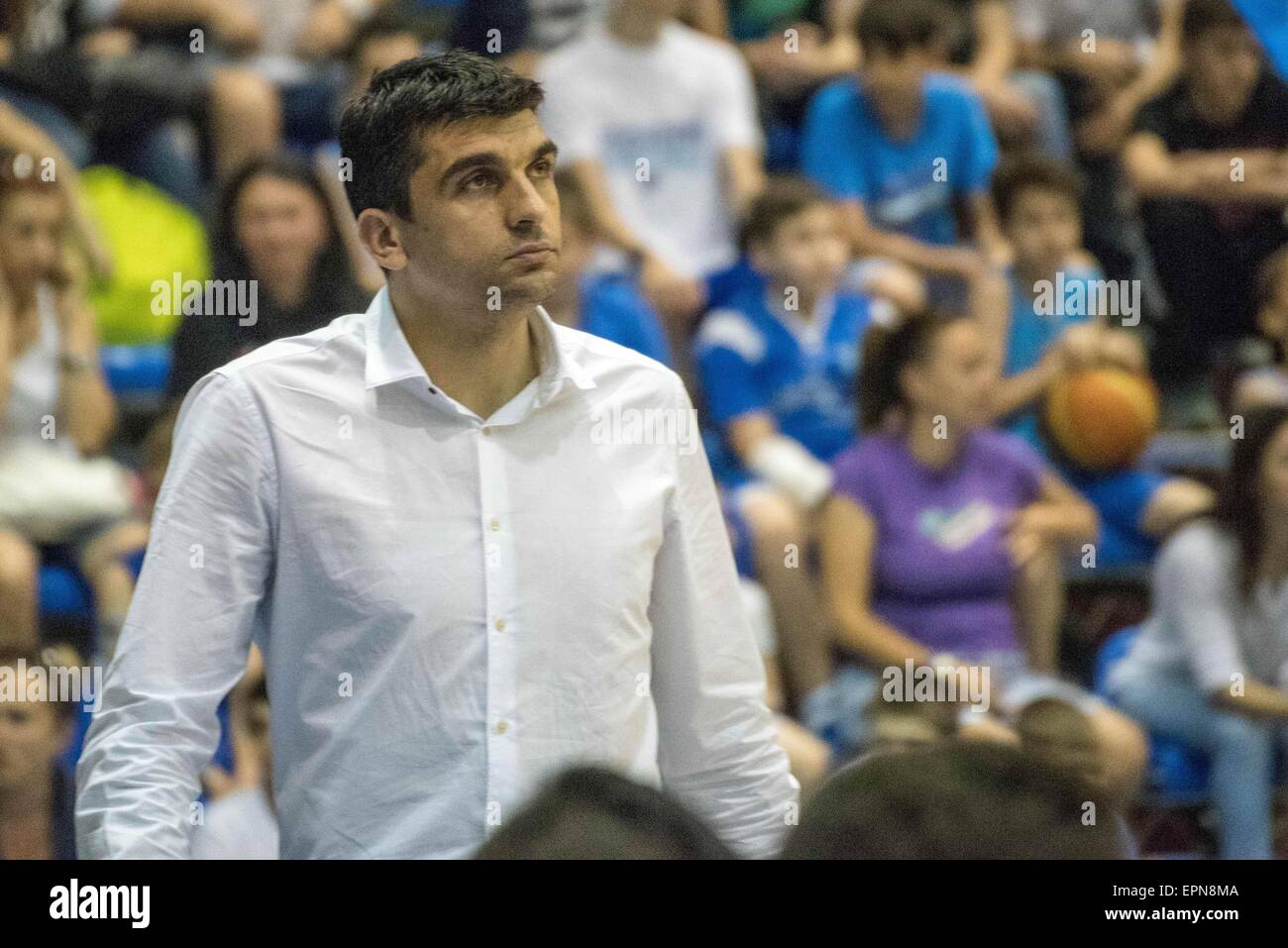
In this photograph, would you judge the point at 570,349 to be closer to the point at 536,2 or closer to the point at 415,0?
the point at 536,2

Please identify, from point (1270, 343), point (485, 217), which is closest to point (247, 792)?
point (485, 217)

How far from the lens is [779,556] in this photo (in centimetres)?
383

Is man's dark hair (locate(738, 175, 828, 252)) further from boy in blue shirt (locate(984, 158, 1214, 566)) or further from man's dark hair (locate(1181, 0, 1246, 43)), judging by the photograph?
man's dark hair (locate(1181, 0, 1246, 43))

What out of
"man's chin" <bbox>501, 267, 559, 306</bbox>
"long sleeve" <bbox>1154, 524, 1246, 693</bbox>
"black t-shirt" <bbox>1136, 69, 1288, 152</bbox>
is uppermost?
"black t-shirt" <bbox>1136, 69, 1288, 152</bbox>

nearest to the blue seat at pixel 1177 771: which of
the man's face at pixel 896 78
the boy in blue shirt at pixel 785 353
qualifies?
the boy in blue shirt at pixel 785 353

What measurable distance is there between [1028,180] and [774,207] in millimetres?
695

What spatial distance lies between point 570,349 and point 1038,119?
328 centimetres

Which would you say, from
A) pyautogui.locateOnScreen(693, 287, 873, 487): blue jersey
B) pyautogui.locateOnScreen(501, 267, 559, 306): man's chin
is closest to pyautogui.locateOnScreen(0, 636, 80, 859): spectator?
pyautogui.locateOnScreen(693, 287, 873, 487): blue jersey

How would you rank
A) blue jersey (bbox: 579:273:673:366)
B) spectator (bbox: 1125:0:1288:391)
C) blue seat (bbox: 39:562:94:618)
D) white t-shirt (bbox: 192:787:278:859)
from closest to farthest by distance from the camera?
white t-shirt (bbox: 192:787:278:859) < blue seat (bbox: 39:562:94:618) < blue jersey (bbox: 579:273:673:366) < spectator (bbox: 1125:0:1288:391)

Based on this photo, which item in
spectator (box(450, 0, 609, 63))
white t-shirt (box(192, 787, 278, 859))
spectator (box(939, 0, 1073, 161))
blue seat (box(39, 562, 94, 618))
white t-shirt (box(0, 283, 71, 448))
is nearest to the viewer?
white t-shirt (box(192, 787, 278, 859))

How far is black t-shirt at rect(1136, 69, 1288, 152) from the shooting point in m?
4.80

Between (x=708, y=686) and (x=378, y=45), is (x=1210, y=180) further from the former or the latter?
(x=708, y=686)

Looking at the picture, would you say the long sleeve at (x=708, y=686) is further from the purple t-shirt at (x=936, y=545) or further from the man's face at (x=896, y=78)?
the man's face at (x=896, y=78)

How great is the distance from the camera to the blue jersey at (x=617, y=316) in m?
4.06
